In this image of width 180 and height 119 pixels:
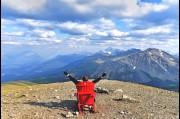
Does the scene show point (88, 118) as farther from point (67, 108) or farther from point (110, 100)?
point (110, 100)

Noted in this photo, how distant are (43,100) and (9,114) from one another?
7.90 meters

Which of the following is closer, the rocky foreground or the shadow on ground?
the rocky foreground

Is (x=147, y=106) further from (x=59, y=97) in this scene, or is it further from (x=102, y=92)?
(x=59, y=97)

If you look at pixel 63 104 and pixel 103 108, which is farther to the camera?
pixel 63 104

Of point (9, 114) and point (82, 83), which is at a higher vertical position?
point (82, 83)

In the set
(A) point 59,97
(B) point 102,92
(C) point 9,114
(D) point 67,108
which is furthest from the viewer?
(B) point 102,92

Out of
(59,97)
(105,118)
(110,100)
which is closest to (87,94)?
(105,118)

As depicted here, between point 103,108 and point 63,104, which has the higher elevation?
point 63,104

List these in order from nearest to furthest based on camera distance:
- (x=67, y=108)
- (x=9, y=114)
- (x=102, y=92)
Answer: (x=9, y=114) < (x=67, y=108) < (x=102, y=92)

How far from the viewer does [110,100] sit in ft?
103

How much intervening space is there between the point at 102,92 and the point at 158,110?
963cm

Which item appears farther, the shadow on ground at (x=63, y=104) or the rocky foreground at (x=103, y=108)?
the shadow on ground at (x=63, y=104)

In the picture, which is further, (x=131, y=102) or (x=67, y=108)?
(x=131, y=102)

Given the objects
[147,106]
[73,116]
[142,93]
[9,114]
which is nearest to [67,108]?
[73,116]
